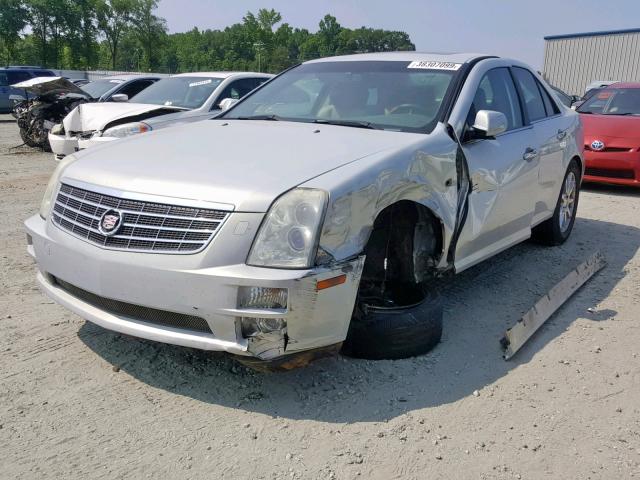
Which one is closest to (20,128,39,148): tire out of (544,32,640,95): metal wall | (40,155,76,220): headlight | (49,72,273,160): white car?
(49,72,273,160): white car

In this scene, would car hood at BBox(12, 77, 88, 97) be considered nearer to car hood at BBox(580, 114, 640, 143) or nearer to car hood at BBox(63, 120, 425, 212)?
car hood at BBox(63, 120, 425, 212)

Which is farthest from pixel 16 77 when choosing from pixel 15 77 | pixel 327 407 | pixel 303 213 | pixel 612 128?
pixel 327 407

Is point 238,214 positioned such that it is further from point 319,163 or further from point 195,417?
point 195,417

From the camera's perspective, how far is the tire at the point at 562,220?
5.65m

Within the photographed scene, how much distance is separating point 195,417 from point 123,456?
1.25ft

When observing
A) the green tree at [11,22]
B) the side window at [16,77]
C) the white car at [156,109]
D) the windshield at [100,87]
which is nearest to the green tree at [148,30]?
the green tree at [11,22]

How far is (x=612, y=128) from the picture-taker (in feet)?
28.7

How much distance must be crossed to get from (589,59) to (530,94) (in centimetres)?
2925

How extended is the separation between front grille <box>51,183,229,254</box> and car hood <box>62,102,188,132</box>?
5.42 metres

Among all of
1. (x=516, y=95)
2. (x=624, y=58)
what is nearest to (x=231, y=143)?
(x=516, y=95)

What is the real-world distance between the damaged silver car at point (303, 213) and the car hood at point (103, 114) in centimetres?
394

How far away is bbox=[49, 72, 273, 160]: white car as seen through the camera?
26.0 feet

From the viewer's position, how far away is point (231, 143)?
3457mm

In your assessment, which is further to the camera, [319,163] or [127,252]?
[319,163]
